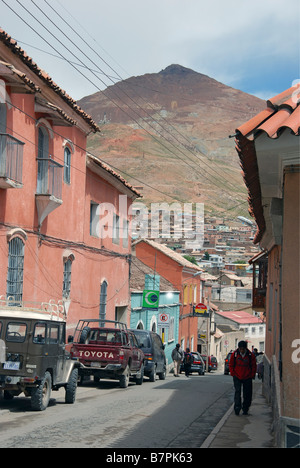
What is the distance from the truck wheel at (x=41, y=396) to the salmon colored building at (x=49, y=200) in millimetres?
1794

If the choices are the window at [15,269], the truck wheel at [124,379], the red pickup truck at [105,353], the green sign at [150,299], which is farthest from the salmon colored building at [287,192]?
the green sign at [150,299]

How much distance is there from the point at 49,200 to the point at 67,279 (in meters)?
4.86

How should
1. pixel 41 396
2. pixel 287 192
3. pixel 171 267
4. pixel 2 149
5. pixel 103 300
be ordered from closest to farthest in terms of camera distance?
pixel 287 192, pixel 41 396, pixel 2 149, pixel 103 300, pixel 171 267

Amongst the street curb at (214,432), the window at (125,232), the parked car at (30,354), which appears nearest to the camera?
the street curb at (214,432)

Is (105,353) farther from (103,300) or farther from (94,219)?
(103,300)

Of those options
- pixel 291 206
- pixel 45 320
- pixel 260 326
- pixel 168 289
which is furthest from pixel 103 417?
pixel 260 326

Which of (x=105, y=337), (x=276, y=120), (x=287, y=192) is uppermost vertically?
(x=276, y=120)

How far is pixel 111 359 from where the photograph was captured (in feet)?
61.4

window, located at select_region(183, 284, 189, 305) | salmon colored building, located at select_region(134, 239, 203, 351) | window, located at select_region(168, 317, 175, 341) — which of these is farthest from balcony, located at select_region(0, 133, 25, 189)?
window, located at select_region(183, 284, 189, 305)

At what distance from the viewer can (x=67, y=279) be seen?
2306 cm

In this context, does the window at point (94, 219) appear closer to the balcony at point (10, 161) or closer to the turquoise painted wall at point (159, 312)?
the turquoise painted wall at point (159, 312)

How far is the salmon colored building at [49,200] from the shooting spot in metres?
16.8

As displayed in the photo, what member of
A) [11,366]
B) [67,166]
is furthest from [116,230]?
[11,366]

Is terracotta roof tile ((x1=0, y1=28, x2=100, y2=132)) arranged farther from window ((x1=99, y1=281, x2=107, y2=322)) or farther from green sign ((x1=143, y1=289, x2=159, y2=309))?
green sign ((x1=143, y1=289, x2=159, y2=309))
